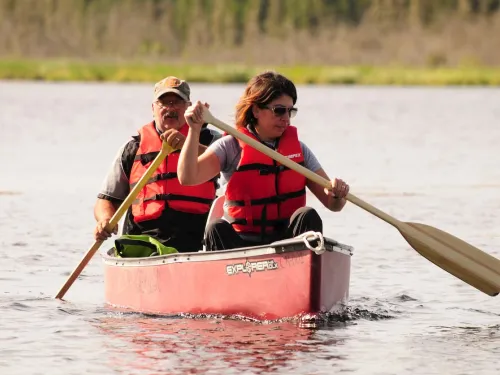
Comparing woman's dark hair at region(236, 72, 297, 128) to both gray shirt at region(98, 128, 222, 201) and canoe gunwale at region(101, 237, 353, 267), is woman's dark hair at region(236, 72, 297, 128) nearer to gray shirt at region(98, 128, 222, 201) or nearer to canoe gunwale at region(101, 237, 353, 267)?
canoe gunwale at region(101, 237, 353, 267)

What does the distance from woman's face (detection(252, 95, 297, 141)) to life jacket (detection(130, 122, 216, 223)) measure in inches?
31.1

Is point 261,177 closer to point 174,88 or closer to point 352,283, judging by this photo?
point 174,88

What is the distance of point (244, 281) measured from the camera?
7672 mm

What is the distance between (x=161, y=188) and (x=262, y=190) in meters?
0.89

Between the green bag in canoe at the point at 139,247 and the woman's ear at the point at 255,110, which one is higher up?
the woman's ear at the point at 255,110

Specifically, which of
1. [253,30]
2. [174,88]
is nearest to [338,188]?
[174,88]

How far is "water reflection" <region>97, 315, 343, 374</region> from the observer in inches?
273

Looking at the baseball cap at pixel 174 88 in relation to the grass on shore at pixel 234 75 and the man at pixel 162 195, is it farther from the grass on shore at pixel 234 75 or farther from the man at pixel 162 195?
the grass on shore at pixel 234 75

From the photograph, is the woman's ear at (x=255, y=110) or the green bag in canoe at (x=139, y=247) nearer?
the woman's ear at (x=255, y=110)

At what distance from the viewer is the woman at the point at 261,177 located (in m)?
7.63

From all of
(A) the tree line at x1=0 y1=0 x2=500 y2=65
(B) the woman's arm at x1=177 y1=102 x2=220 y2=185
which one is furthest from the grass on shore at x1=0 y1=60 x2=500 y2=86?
(B) the woman's arm at x1=177 y1=102 x2=220 y2=185

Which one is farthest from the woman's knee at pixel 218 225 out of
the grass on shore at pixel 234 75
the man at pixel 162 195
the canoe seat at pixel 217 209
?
the grass on shore at pixel 234 75

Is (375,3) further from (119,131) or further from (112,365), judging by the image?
(112,365)

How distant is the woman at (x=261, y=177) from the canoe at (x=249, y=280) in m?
0.17
